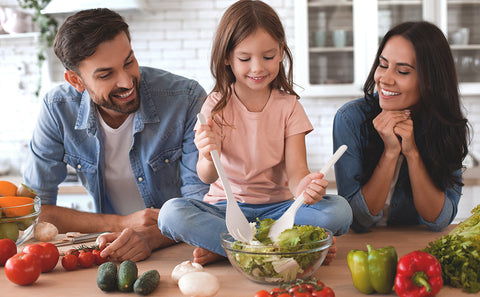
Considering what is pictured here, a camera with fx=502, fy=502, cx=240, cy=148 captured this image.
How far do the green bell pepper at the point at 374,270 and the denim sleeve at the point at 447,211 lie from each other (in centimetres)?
64

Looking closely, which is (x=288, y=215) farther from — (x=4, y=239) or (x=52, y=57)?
(x=52, y=57)

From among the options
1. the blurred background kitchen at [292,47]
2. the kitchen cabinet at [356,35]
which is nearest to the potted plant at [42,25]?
the blurred background kitchen at [292,47]

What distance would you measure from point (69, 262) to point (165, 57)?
3118mm

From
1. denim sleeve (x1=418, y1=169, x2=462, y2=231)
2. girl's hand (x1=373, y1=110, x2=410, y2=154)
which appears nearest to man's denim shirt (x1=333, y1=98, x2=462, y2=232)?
denim sleeve (x1=418, y1=169, x2=462, y2=231)

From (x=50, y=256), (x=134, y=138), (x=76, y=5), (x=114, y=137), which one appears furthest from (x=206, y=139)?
(x=76, y=5)

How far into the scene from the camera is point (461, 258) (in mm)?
1204

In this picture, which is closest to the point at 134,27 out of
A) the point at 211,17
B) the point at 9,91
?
the point at 211,17

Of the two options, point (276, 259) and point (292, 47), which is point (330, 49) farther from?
point (276, 259)

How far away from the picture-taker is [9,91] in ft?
14.3

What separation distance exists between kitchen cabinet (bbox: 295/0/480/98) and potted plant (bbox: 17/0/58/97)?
1.97 metres

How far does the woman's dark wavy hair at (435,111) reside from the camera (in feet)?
5.64

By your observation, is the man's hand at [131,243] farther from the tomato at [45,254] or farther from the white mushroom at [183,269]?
the white mushroom at [183,269]

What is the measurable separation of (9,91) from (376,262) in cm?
400

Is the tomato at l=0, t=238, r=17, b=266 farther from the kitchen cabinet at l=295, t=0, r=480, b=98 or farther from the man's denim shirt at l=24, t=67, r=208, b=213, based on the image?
the kitchen cabinet at l=295, t=0, r=480, b=98
